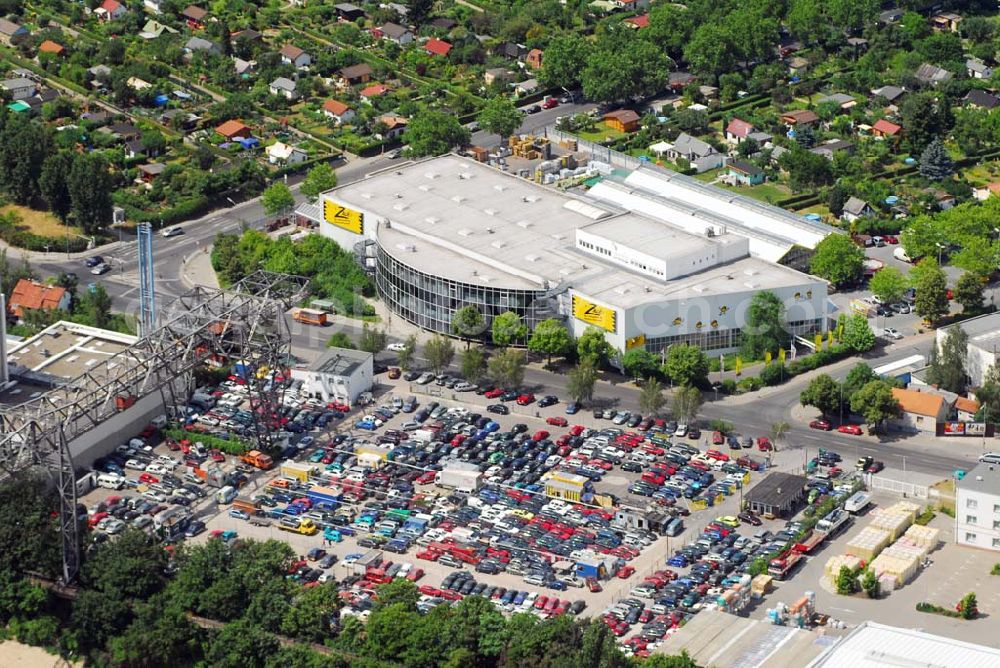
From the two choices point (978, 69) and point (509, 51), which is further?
point (509, 51)

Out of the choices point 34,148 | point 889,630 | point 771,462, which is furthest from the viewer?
point 34,148

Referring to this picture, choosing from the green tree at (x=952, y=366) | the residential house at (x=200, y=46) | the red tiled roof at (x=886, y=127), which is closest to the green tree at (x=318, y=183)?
the residential house at (x=200, y=46)

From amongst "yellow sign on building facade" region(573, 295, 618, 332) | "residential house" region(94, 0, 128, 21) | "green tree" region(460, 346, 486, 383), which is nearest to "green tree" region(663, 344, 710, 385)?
"yellow sign on building facade" region(573, 295, 618, 332)

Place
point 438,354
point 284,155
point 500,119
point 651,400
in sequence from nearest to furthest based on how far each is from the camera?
point 651,400 → point 438,354 → point 284,155 → point 500,119

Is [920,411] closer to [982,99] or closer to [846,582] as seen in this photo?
[846,582]

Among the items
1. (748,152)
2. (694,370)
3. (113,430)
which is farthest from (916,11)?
(113,430)

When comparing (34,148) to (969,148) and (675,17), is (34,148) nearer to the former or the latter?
(675,17)

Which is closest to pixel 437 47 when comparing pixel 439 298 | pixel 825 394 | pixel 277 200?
pixel 277 200
